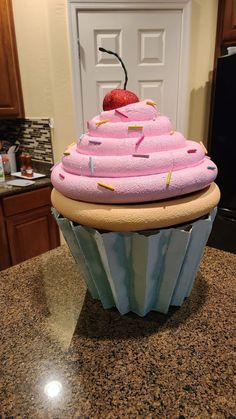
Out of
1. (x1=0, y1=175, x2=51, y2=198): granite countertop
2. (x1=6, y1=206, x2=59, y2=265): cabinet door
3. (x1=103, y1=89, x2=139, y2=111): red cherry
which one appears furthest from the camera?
(x1=6, y1=206, x2=59, y2=265): cabinet door

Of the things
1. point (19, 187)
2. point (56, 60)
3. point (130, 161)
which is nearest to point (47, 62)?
point (56, 60)

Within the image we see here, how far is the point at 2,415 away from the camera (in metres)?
0.43

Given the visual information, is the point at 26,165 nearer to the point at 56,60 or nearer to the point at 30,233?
the point at 30,233

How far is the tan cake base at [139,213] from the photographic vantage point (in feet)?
1.63

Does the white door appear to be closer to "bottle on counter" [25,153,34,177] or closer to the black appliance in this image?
the black appliance

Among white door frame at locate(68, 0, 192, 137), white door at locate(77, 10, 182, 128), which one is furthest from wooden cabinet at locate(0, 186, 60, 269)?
white door at locate(77, 10, 182, 128)

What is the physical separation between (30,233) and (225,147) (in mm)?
1504

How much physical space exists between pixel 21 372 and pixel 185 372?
0.89ft

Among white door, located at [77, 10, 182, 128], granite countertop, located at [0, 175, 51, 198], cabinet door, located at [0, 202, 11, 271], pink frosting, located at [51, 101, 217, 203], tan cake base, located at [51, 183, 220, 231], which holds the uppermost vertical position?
white door, located at [77, 10, 182, 128]

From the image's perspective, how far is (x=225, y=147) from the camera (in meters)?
2.09

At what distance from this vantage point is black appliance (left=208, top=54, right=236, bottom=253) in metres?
1.95

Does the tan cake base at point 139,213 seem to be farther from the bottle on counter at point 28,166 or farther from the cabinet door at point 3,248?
the bottle on counter at point 28,166

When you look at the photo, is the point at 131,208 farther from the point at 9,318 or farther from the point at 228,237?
the point at 228,237

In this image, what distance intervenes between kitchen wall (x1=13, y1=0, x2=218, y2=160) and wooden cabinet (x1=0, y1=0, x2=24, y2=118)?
0.14 ft
